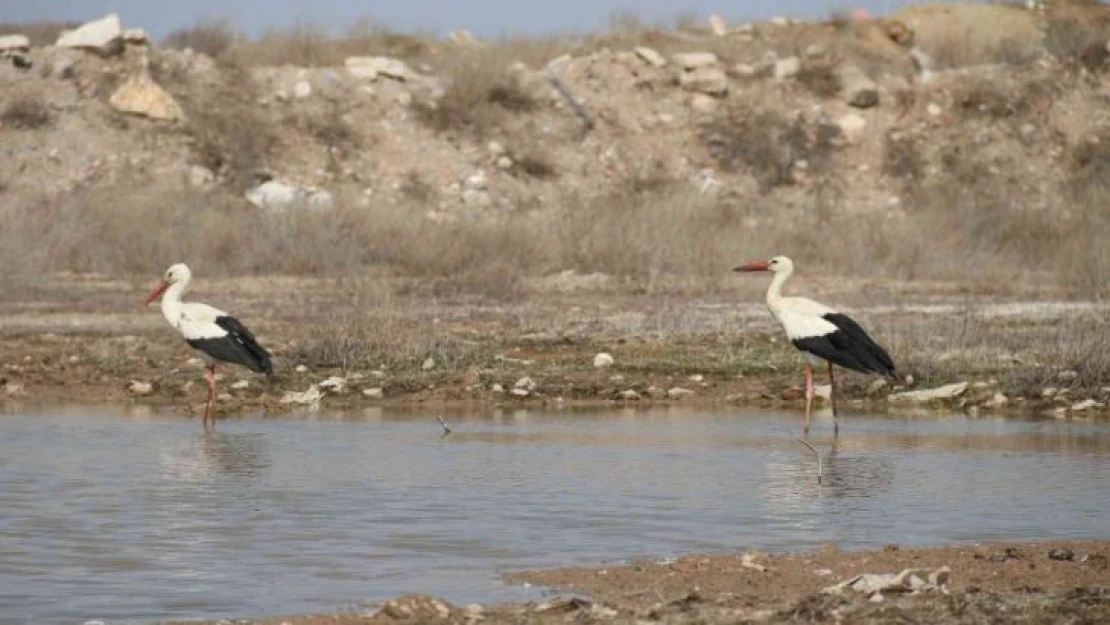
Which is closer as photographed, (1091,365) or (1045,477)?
(1045,477)

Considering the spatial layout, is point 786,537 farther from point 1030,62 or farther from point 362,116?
point 1030,62

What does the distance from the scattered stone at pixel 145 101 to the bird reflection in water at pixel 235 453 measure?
22.9m

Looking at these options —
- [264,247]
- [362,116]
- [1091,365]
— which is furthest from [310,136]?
[1091,365]

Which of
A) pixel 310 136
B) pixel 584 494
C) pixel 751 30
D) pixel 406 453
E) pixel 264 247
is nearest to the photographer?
pixel 584 494

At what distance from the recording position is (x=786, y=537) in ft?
30.8

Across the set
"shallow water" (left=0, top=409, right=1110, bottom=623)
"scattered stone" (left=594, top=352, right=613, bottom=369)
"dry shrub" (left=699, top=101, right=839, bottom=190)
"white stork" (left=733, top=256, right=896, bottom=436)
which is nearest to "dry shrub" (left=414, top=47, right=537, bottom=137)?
"dry shrub" (left=699, top=101, right=839, bottom=190)

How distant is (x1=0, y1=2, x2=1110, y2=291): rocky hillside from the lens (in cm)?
2769

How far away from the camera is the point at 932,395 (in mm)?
15789

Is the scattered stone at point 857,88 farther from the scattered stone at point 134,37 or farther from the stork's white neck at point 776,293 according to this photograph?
the stork's white neck at point 776,293

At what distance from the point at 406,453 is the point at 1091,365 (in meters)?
5.79

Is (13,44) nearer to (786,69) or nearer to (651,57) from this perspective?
(651,57)

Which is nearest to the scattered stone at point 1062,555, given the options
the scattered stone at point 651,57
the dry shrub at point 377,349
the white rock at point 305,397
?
the white rock at point 305,397

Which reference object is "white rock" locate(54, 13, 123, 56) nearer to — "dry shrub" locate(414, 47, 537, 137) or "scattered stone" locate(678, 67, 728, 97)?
"dry shrub" locate(414, 47, 537, 137)

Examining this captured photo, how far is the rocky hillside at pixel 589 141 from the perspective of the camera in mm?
27688
